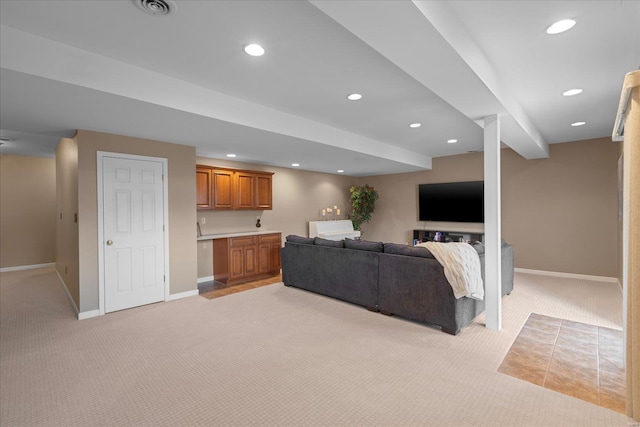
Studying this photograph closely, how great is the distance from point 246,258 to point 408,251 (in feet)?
10.9

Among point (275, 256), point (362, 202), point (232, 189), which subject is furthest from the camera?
point (362, 202)

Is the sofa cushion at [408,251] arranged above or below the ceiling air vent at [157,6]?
below

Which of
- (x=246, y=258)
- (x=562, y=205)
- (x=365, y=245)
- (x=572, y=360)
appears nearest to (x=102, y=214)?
(x=246, y=258)

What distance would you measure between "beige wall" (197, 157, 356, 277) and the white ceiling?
2133mm

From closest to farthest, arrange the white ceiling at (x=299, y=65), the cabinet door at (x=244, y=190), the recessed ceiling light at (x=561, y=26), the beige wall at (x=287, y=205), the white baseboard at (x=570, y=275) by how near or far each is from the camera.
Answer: the white ceiling at (x=299, y=65) < the recessed ceiling light at (x=561, y=26) < the white baseboard at (x=570, y=275) < the beige wall at (x=287, y=205) < the cabinet door at (x=244, y=190)

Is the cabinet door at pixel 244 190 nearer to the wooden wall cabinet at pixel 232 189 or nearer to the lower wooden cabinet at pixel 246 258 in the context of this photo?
the wooden wall cabinet at pixel 232 189

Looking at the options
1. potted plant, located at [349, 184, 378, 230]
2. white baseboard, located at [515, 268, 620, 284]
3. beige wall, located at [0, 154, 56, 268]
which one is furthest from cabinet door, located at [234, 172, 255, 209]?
white baseboard, located at [515, 268, 620, 284]

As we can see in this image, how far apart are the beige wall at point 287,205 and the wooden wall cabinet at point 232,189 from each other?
367 mm

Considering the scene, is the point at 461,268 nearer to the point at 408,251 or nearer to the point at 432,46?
the point at 408,251

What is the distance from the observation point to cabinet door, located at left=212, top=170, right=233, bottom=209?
577cm

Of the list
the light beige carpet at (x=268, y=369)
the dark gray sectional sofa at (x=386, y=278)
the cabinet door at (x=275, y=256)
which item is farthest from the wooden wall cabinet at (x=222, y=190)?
the light beige carpet at (x=268, y=369)

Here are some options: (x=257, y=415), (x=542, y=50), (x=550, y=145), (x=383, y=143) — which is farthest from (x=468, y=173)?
(x=257, y=415)

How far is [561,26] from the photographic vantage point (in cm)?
219

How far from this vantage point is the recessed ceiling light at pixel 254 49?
2.36 metres
